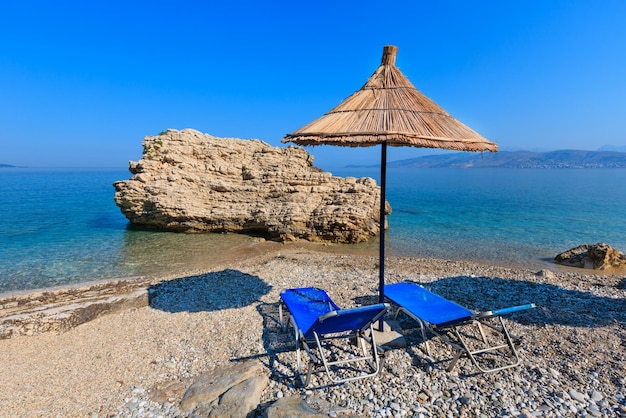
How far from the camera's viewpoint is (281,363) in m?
4.84

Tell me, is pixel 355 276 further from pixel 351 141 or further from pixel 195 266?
pixel 195 266

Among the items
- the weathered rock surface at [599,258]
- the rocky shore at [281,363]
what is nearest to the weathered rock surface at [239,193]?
the weathered rock surface at [599,258]

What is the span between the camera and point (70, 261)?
12953 millimetres

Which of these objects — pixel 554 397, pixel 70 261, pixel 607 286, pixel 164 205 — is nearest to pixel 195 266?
pixel 70 261

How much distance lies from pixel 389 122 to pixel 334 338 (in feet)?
10.9

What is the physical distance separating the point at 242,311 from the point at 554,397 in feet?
17.4

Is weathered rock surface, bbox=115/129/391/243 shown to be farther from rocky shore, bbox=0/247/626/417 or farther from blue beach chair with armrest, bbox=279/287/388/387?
blue beach chair with armrest, bbox=279/287/388/387

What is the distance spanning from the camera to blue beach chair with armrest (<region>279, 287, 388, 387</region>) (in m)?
4.23

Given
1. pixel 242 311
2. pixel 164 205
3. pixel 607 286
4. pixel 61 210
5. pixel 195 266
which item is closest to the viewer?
pixel 242 311

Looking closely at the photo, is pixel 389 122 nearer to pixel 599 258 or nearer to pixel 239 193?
pixel 599 258

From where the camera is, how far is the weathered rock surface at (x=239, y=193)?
57.8ft

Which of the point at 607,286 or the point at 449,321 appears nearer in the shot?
the point at 449,321

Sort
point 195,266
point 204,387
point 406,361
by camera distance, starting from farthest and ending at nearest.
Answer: point 195,266, point 406,361, point 204,387

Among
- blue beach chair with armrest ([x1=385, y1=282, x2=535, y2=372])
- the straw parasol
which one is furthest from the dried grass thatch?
blue beach chair with armrest ([x1=385, y1=282, x2=535, y2=372])
